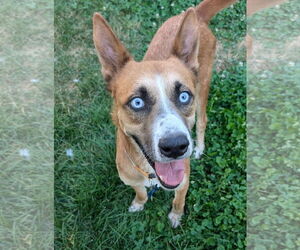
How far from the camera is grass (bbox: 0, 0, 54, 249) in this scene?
381 centimetres

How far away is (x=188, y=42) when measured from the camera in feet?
10.8

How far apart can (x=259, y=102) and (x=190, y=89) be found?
1851 millimetres

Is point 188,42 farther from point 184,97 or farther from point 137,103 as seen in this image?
point 137,103

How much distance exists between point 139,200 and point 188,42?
1575 millimetres

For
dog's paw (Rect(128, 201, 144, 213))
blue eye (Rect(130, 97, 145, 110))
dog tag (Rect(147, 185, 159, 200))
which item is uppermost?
blue eye (Rect(130, 97, 145, 110))

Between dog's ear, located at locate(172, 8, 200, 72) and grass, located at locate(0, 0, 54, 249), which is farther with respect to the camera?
grass, located at locate(0, 0, 54, 249)

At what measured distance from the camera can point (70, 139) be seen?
4.57m

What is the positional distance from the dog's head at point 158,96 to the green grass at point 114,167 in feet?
2.91

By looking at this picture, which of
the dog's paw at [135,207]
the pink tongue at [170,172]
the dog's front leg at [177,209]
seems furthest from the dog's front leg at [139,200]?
the pink tongue at [170,172]

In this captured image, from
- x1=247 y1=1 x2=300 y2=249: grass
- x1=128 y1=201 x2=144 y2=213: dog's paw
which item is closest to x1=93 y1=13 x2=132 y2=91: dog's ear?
x1=128 y1=201 x2=144 y2=213: dog's paw

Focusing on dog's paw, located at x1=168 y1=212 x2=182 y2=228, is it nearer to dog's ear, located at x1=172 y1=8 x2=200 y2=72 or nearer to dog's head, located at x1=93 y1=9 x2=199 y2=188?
dog's head, located at x1=93 y1=9 x2=199 y2=188

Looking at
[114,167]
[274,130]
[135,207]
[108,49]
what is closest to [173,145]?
[108,49]

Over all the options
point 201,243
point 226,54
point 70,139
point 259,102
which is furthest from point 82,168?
point 226,54

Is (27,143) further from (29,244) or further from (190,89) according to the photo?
(190,89)
